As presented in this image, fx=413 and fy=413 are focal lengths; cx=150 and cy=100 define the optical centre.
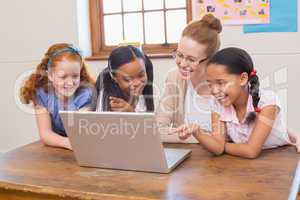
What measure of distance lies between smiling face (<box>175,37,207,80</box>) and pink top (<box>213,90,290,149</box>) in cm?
38

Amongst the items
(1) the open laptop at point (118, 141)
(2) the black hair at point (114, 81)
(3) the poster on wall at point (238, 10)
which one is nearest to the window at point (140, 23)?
(3) the poster on wall at point (238, 10)

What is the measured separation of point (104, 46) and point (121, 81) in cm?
132

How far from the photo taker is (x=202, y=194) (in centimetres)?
103

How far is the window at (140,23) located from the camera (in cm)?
290

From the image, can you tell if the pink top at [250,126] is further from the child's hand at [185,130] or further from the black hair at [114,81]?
the black hair at [114,81]

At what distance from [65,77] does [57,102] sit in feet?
0.43

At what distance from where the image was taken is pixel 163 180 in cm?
116

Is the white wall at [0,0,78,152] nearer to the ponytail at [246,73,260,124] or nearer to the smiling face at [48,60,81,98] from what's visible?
the smiling face at [48,60,81,98]

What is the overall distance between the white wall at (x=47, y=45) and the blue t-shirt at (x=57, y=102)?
101 cm

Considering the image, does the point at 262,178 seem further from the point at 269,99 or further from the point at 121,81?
the point at 121,81

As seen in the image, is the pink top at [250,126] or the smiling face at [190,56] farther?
the smiling face at [190,56]

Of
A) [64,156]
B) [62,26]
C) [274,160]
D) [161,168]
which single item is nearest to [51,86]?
[64,156]

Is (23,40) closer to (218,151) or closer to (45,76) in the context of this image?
(45,76)

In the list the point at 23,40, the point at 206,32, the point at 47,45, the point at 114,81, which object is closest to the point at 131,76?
the point at 114,81
